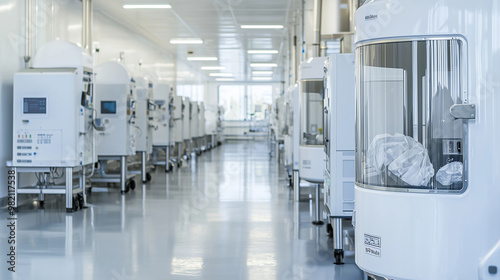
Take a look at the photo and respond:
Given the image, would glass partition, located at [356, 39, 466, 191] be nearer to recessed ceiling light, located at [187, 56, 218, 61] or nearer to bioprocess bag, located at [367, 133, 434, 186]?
bioprocess bag, located at [367, 133, 434, 186]

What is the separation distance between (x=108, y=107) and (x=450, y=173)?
734 centimetres

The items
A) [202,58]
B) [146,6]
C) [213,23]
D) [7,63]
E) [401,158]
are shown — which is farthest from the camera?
[202,58]

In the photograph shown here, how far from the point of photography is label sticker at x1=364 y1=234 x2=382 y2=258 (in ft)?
10.6

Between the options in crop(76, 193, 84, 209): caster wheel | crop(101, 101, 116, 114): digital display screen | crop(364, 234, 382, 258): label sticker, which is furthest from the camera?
crop(101, 101, 116, 114): digital display screen

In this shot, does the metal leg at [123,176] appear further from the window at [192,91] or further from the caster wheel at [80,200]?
the window at [192,91]

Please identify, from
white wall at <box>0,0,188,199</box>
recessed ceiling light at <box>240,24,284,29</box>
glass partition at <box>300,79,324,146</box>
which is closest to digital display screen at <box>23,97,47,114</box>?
white wall at <box>0,0,188,199</box>

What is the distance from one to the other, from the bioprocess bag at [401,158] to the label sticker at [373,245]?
1.23 feet

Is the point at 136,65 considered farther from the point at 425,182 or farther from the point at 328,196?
the point at 425,182

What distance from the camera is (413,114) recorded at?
3141 mm

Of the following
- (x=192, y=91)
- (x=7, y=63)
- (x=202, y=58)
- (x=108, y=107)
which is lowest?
(x=108, y=107)

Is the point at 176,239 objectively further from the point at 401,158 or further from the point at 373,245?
the point at 401,158

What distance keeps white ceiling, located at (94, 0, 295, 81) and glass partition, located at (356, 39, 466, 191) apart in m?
8.39

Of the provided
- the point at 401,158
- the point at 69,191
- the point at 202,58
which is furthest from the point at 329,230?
the point at 202,58

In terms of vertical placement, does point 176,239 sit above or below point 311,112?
below
